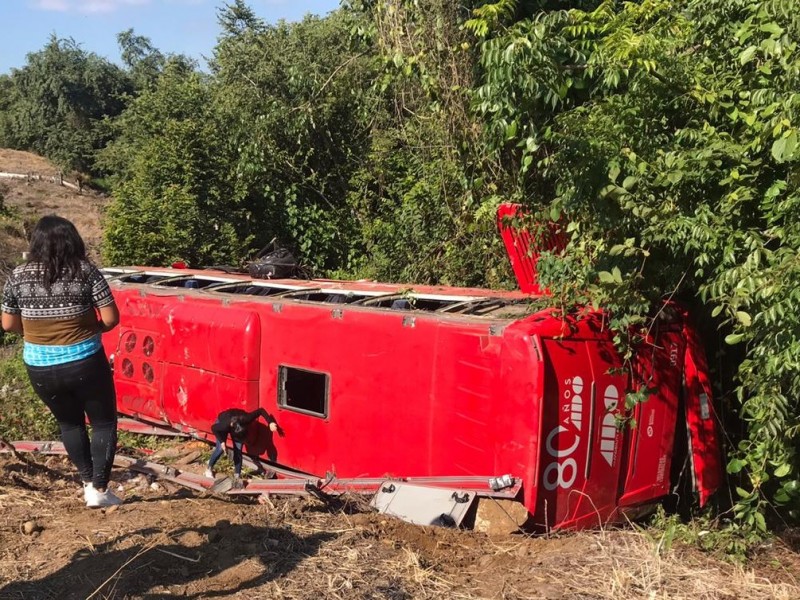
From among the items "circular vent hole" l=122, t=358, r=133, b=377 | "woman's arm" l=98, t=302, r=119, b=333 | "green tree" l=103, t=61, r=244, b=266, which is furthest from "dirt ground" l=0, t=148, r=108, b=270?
"woman's arm" l=98, t=302, r=119, b=333

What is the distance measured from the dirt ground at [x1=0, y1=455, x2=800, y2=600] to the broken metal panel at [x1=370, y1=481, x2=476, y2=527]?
0.11 meters

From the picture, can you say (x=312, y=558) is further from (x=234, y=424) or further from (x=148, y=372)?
(x=148, y=372)

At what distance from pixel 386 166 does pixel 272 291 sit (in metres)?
6.52

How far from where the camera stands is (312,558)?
3.85m

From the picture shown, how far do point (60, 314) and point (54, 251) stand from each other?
36 cm

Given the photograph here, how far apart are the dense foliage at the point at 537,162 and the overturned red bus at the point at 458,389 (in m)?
0.35

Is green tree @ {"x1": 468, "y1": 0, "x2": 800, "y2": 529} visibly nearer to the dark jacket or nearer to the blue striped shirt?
the dark jacket

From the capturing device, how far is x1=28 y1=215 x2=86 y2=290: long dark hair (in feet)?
13.4

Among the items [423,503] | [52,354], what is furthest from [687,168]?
[52,354]

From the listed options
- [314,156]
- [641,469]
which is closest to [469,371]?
[641,469]

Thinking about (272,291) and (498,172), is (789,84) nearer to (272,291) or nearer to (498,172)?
(498,172)

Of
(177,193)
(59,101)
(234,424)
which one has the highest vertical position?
(59,101)

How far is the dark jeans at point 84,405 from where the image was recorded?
4.14 m

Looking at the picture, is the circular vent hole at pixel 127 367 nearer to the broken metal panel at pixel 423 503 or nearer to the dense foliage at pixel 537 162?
the broken metal panel at pixel 423 503
